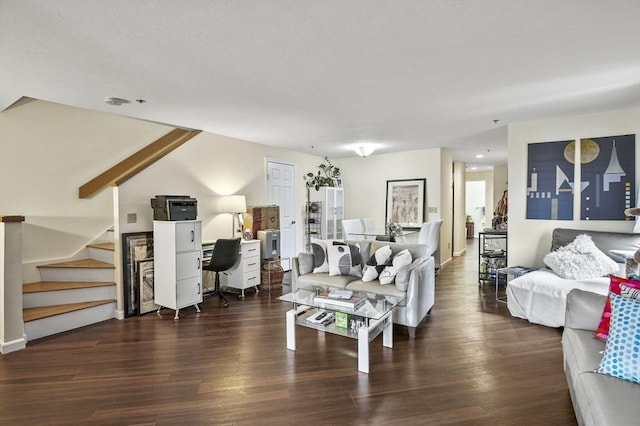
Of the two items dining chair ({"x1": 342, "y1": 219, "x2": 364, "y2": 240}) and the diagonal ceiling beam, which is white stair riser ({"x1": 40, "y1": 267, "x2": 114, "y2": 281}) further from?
dining chair ({"x1": 342, "y1": 219, "x2": 364, "y2": 240})

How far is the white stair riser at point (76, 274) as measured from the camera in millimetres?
3970

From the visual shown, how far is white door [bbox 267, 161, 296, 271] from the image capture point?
6250mm

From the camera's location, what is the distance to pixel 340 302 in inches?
118

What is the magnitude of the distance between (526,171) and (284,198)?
414 cm

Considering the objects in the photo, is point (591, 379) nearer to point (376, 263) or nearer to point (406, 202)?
point (376, 263)

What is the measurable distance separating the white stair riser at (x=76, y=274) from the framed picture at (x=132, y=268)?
0.23 m

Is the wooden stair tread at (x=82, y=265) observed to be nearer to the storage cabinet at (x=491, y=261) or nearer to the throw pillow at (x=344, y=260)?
the throw pillow at (x=344, y=260)

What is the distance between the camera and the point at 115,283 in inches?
157

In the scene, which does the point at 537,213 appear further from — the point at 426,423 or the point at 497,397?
the point at 426,423

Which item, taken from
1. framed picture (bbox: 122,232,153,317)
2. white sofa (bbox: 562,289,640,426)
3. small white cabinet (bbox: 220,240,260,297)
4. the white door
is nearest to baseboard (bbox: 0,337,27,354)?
framed picture (bbox: 122,232,153,317)

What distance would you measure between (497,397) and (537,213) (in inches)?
123

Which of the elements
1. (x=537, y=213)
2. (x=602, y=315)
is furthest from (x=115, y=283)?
(x=537, y=213)

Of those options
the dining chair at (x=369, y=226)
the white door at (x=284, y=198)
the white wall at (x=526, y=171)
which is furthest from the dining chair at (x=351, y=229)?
the white wall at (x=526, y=171)

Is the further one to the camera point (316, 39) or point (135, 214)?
point (135, 214)
